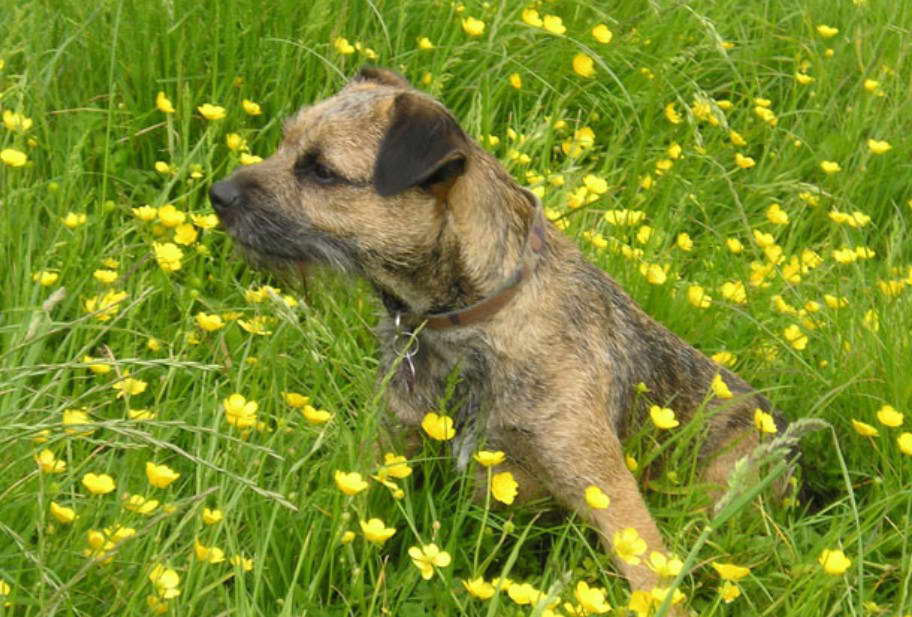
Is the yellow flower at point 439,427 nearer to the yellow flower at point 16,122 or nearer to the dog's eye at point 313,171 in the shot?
the dog's eye at point 313,171

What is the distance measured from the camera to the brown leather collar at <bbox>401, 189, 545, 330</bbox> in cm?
352

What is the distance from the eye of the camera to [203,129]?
4.81 m

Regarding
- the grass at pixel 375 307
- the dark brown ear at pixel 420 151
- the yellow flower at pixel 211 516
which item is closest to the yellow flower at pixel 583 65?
the grass at pixel 375 307

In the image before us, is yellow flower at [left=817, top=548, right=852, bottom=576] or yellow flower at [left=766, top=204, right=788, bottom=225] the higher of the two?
yellow flower at [left=817, top=548, right=852, bottom=576]

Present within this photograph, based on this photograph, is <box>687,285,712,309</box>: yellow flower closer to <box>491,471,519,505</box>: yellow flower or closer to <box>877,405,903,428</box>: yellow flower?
<box>877,405,903,428</box>: yellow flower

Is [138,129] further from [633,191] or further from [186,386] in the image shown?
[633,191]

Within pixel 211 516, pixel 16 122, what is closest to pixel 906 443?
pixel 211 516

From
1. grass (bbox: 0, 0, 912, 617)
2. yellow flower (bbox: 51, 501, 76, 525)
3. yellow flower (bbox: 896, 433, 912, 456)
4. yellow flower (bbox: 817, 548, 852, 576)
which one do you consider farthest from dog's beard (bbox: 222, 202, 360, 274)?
yellow flower (bbox: 896, 433, 912, 456)

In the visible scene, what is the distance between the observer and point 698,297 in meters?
4.37

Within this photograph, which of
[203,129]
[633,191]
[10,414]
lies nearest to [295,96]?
[203,129]

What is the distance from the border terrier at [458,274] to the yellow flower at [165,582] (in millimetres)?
959

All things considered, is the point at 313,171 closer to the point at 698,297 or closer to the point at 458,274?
the point at 458,274

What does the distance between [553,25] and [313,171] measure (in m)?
1.95

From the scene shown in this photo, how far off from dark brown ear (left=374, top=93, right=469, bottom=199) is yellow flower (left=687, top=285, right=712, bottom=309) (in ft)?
3.90
